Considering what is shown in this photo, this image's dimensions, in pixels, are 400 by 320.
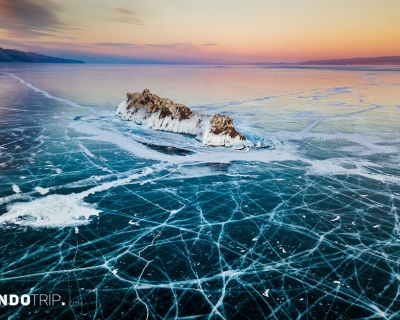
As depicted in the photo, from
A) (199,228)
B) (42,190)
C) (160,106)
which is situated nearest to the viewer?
(199,228)

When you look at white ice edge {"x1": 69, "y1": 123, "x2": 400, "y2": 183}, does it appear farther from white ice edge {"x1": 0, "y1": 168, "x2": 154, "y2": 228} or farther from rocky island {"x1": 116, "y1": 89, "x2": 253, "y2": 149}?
white ice edge {"x1": 0, "y1": 168, "x2": 154, "y2": 228}

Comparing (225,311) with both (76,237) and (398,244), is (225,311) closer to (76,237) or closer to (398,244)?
(76,237)

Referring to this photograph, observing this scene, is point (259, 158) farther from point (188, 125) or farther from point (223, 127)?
point (188, 125)

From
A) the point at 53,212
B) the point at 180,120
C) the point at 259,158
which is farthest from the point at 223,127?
the point at 53,212

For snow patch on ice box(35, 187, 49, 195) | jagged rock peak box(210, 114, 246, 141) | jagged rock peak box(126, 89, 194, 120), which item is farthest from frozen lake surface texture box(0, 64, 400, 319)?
jagged rock peak box(126, 89, 194, 120)

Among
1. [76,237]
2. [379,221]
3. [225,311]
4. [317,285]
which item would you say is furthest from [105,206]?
[379,221]

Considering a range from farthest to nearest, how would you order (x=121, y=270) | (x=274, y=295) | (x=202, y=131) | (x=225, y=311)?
(x=202, y=131) → (x=121, y=270) → (x=274, y=295) → (x=225, y=311)
